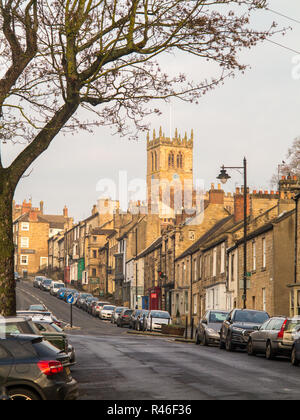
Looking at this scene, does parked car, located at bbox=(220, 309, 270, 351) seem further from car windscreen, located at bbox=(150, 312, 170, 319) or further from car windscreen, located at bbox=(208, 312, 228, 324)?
car windscreen, located at bbox=(150, 312, 170, 319)

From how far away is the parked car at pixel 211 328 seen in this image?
33.7 meters

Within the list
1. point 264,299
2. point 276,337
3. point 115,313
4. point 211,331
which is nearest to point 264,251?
point 264,299

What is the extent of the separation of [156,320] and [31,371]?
41772 millimetres

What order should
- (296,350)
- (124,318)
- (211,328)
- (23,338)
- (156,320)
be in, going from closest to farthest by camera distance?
(23,338) < (296,350) < (211,328) < (156,320) < (124,318)

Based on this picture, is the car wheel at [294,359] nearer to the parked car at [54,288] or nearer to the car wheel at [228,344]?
the car wheel at [228,344]

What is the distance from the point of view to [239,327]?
1174 inches

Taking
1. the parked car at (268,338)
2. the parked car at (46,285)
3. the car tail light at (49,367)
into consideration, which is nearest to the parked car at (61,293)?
the parked car at (46,285)

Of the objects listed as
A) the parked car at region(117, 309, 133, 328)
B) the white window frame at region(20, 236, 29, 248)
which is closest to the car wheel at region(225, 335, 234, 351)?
the parked car at region(117, 309, 133, 328)

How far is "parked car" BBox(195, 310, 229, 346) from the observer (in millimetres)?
33719

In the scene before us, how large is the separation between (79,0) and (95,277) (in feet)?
350

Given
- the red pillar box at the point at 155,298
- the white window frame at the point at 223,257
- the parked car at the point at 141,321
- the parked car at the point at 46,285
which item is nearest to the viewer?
the parked car at the point at 141,321

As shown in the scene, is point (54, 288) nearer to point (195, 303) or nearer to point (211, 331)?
point (195, 303)

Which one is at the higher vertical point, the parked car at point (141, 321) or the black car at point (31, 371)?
the black car at point (31, 371)
